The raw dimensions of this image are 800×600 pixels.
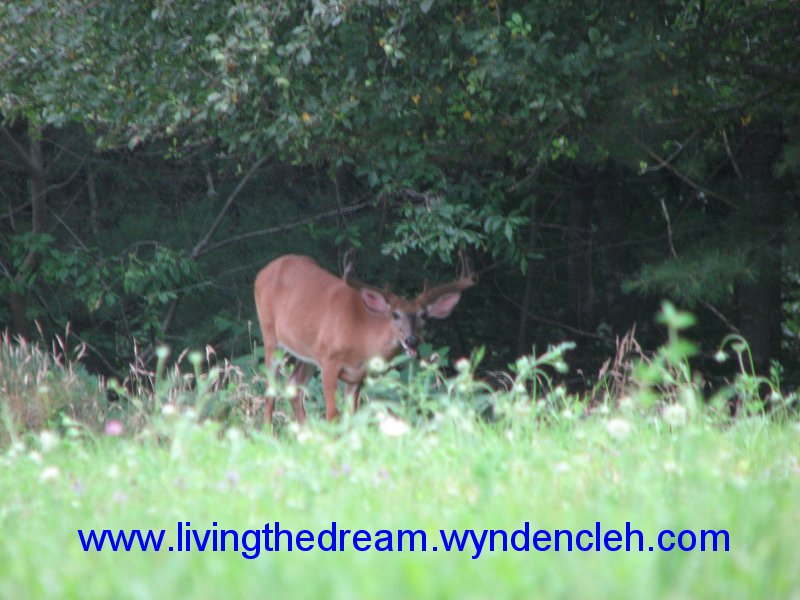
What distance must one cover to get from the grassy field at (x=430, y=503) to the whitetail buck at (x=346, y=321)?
3.64 m

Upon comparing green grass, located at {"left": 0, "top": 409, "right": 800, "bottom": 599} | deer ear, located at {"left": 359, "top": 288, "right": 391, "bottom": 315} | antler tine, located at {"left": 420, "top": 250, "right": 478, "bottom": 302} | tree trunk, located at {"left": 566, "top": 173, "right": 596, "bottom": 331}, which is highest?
green grass, located at {"left": 0, "top": 409, "right": 800, "bottom": 599}

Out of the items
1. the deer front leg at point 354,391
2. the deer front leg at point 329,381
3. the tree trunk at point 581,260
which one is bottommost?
the tree trunk at point 581,260

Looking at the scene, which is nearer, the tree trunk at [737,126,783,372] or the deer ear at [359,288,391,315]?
the deer ear at [359,288,391,315]

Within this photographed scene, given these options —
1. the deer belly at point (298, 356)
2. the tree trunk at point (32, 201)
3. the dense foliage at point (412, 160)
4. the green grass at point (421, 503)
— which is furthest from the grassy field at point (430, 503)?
the tree trunk at point (32, 201)

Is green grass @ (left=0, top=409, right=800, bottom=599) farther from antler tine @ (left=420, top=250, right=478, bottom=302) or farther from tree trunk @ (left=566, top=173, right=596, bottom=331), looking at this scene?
tree trunk @ (left=566, top=173, right=596, bottom=331)

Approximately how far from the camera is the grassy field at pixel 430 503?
238 centimetres

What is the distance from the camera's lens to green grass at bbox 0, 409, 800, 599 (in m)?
2.37

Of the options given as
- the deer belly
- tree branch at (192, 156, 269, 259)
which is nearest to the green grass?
the deer belly

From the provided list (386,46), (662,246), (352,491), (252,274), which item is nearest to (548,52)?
(386,46)

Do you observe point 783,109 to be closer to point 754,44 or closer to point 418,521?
point 754,44

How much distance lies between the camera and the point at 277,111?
915 cm

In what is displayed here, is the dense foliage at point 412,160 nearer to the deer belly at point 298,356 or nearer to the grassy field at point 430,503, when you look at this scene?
the deer belly at point 298,356

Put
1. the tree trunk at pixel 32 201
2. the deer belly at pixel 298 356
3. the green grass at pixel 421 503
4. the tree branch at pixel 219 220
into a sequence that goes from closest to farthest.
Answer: the green grass at pixel 421 503, the deer belly at pixel 298 356, the tree trunk at pixel 32 201, the tree branch at pixel 219 220

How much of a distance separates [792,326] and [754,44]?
4.20 metres
